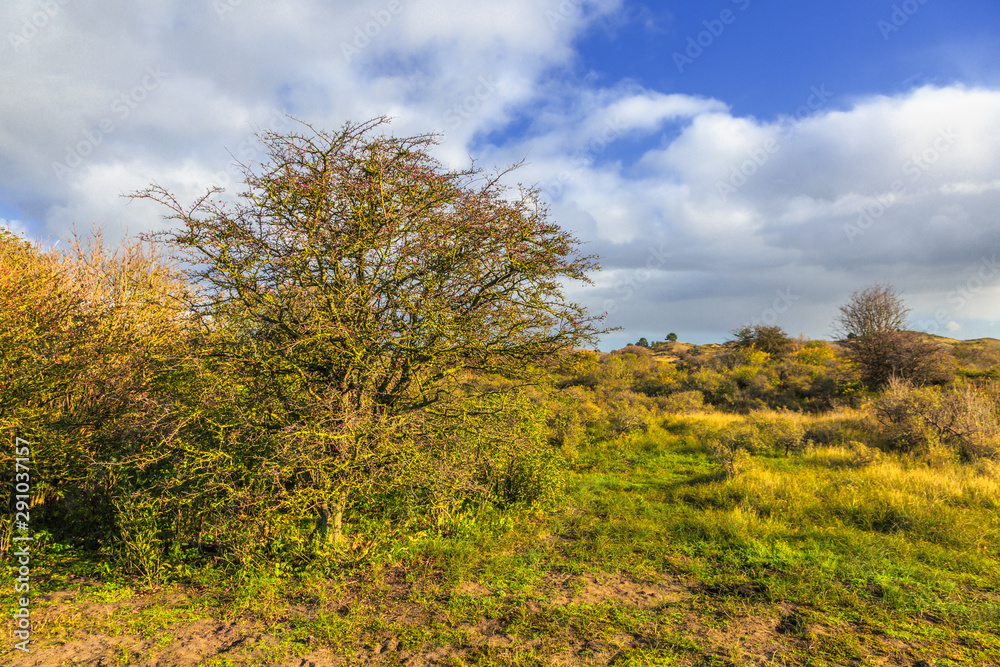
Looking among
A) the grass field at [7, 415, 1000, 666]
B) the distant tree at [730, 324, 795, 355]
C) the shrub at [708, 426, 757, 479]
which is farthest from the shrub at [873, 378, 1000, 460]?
the distant tree at [730, 324, 795, 355]

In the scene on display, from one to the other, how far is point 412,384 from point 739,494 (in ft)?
22.4

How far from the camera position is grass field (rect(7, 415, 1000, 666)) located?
177 inches

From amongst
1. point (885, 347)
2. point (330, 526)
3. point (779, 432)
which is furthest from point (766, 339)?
point (330, 526)

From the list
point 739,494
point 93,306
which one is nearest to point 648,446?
point 739,494

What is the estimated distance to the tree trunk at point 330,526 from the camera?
20.3 feet

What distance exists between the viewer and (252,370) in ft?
20.0

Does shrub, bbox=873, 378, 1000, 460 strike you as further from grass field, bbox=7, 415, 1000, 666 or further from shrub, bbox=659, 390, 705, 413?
shrub, bbox=659, 390, 705, 413

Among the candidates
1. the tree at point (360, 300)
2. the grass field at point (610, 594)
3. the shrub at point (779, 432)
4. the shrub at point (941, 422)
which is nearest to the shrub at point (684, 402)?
the shrub at point (779, 432)

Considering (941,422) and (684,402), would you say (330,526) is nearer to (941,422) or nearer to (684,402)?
(941,422)

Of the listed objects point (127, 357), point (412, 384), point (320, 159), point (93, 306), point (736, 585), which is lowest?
point (736, 585)

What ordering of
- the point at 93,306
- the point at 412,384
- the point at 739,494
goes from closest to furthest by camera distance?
1. the point at 412,384
2. the point at 93,306
3. the point at 739,494

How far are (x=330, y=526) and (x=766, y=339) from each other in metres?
38.0

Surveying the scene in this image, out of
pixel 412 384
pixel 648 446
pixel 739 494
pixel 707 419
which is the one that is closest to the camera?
pixel 412 384

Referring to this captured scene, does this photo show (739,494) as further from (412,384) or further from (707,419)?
(707,419)
